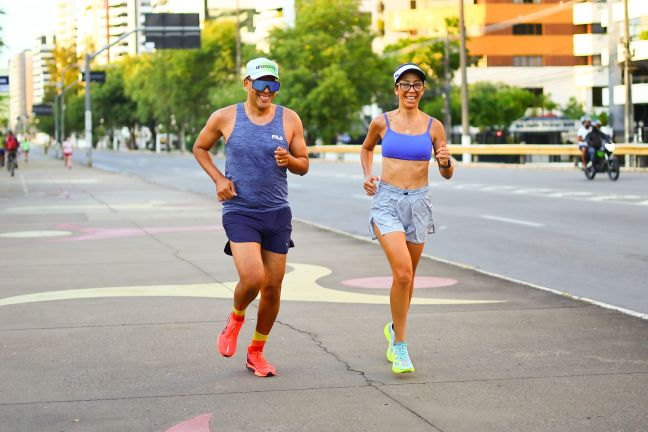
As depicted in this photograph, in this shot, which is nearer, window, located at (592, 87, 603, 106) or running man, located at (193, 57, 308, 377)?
running man, located at (193, 57, 308, 377)

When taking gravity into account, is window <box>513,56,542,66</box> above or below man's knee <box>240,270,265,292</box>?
above

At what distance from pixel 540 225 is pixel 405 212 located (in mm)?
11838

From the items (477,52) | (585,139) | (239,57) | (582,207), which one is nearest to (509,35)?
(477,52)

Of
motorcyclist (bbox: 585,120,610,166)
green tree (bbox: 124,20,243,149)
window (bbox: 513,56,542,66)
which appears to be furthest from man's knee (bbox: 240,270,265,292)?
window (bbox: 513,56,542,66)

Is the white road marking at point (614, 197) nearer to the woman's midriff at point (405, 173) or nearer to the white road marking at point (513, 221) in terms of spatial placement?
the white road marking at point (513, 221)

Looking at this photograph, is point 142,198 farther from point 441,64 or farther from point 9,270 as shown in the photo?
point 441,64

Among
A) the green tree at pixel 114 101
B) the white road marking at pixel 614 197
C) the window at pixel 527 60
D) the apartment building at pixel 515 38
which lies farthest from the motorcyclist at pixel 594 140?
the green tree at pixel 114 101

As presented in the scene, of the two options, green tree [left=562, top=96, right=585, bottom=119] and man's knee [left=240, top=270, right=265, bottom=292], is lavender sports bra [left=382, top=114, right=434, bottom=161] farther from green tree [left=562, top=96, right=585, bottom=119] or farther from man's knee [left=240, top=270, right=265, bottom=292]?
green tree [left=562, top=96, right=585, bottom=119]

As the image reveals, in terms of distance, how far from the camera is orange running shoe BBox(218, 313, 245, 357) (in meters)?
7.34

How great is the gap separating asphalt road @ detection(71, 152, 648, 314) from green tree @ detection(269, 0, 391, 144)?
42.7 metres

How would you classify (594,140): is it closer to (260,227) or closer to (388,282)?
(388,282)

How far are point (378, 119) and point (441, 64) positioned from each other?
88554 mm

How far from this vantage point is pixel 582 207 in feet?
74.5

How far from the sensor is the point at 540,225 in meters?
19.1
